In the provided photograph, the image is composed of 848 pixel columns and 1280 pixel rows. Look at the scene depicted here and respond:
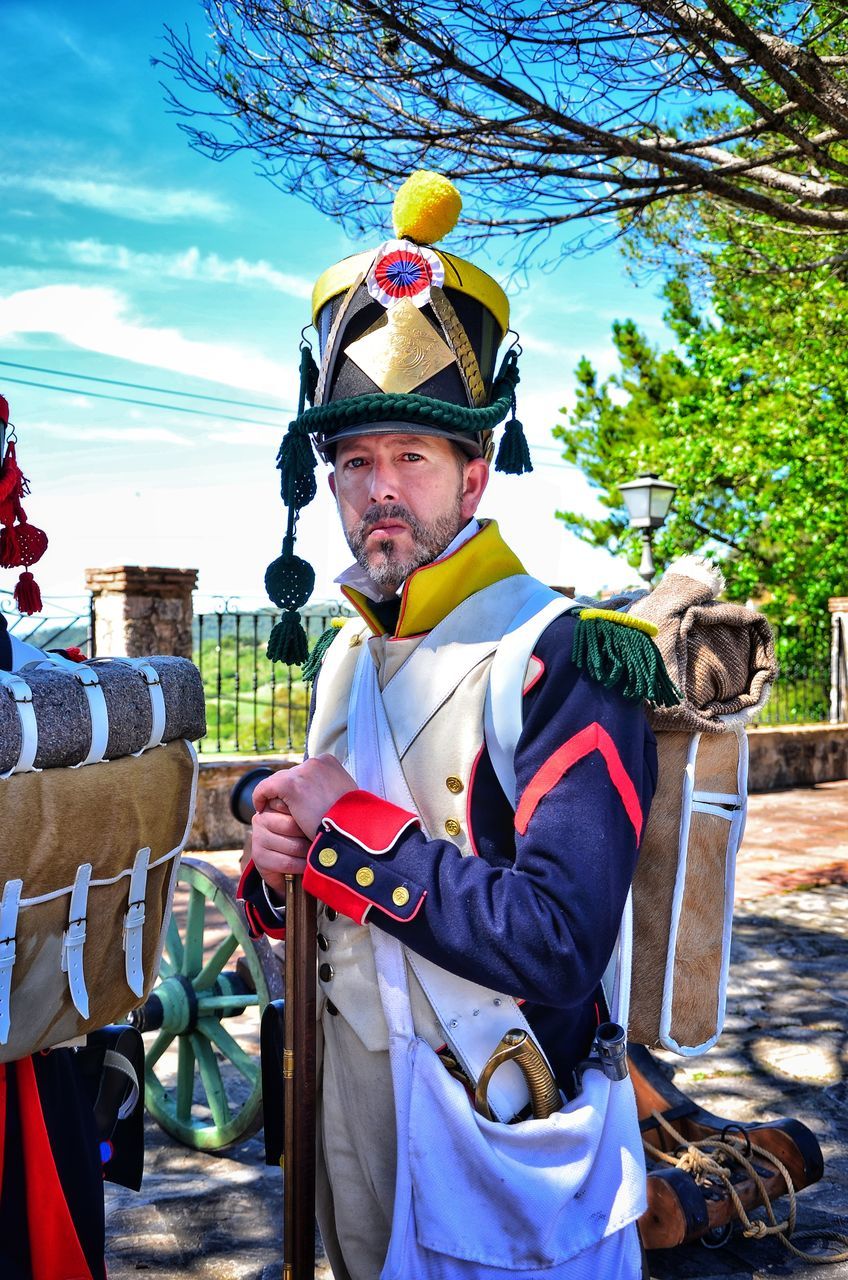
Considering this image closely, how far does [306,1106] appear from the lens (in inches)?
66.5

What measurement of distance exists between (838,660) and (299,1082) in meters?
13.6

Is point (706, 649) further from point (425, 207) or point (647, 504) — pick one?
point (647, 504)

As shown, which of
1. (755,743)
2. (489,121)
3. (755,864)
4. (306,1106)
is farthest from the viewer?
(755,743)

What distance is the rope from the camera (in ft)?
9.31

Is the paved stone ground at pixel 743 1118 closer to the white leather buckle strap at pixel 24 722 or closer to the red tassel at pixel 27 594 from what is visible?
the red tassel at pixel 27 594

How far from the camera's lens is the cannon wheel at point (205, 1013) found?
3.44 meters

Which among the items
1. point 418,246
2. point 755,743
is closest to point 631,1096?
point 418,246

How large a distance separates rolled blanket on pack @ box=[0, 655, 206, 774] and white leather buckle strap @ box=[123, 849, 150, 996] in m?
0.20

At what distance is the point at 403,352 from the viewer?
71.0 inches

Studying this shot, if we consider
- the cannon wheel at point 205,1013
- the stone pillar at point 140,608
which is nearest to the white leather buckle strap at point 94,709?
the cannon wheel at point 205,1013

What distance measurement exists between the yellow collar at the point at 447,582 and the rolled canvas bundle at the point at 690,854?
42 cm

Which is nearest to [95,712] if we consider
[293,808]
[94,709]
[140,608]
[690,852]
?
[94,709]

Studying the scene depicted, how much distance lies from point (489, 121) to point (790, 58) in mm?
1400

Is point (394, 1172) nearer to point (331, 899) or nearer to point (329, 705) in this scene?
point (331, 899)
